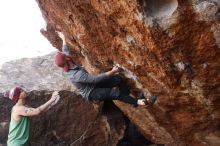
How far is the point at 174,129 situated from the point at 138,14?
12.0 ft

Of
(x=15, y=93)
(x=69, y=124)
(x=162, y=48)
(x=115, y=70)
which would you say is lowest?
(x=69, y=124)

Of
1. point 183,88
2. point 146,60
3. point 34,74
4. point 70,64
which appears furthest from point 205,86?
point 34,74

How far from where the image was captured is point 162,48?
5.89 meters

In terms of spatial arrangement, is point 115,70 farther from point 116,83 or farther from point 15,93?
point 15,93

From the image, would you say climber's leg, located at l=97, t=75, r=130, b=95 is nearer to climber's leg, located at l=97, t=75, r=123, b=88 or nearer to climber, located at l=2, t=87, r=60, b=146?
climber's leg, located at l=97, t=75, r=123, b=88

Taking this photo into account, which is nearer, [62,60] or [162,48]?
[162,48]

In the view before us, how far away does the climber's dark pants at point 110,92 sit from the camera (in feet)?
22.8

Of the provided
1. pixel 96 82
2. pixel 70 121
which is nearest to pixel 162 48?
pixel 96 82

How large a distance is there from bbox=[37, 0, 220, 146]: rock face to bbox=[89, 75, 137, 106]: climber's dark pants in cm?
31

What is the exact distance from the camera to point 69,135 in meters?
10.3

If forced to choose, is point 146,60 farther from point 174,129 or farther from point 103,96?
point 174,129

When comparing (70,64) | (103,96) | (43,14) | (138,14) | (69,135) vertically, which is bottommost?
(69,135)

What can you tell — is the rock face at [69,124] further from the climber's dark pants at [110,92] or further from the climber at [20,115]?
the climber's dark pants at [110,92]

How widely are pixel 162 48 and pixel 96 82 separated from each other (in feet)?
4.66
